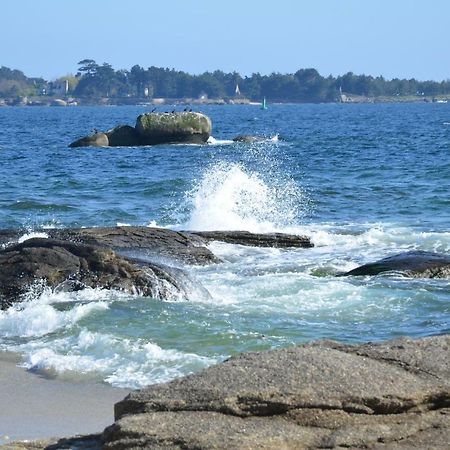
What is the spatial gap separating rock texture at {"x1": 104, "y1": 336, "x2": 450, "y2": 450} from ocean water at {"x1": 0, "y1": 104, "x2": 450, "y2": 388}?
12.0ft

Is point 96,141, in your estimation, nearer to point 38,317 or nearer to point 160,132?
point 160,132

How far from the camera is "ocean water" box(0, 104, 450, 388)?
1050cm

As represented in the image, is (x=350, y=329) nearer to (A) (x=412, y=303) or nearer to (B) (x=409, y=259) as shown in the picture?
(A) (x=412, y=303)

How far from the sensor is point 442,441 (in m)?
4.91

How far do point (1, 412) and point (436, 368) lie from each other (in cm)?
355

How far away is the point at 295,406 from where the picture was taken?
507 centimetres

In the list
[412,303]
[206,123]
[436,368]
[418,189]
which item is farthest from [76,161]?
[436,368]

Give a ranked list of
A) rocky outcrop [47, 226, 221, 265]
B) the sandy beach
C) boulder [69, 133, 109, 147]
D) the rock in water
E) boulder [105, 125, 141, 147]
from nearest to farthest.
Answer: the sandy beach < rocky outcrop [47, 226, 221, 265] < the rock in water < boulder [105, 125, 141, 147] < boulder [69, 133, 109, 147]

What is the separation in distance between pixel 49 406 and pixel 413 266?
7384 millimetres

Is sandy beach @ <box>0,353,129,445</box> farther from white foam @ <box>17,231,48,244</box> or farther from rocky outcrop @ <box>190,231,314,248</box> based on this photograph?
rocky outcrop @ <box>190,231,314,248</box>

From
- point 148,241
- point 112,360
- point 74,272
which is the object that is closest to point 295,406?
point 112,360

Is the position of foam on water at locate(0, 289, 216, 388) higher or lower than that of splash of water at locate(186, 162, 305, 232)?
higher

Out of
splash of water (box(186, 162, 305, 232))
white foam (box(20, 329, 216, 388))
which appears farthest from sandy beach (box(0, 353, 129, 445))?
splash of water (box(186, 162, 305, 232))

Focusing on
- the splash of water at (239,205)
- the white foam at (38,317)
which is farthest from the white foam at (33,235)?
the splash of water at (239,205)
